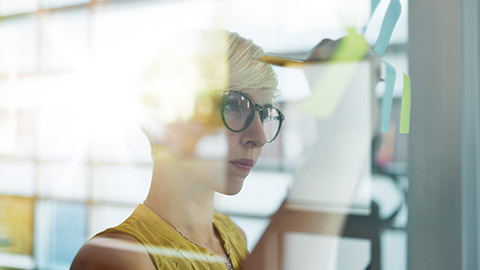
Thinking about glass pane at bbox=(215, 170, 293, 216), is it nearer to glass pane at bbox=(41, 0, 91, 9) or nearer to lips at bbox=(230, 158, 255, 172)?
lips at bbox=(230, 158, 255, 172)

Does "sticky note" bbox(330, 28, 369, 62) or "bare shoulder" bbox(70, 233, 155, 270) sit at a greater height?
"sticky note" bbox(330, 28, 369, 62)

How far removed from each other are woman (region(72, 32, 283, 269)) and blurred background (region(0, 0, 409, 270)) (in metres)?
0.02

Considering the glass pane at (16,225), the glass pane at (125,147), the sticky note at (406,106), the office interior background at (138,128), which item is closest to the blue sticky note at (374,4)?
the office interior background at (138,128)

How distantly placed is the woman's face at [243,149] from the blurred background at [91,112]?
0.7 inches

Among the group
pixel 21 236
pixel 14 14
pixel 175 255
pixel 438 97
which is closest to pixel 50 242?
pixel 21 236

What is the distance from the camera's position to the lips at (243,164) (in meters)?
0.62

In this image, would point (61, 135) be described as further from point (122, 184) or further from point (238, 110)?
point (238, 110)

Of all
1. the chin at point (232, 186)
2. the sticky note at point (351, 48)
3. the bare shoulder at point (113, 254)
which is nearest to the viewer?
the bare shoulder at point (113, 254)

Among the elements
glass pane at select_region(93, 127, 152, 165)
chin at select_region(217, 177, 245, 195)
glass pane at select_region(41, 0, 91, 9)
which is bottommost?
chin at select_region(217, 177, 245, 195)

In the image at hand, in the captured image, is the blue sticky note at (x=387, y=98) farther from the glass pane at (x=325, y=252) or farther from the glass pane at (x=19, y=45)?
the glass pane at (x=19, y=45)

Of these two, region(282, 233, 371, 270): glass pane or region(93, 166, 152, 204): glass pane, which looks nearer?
region(93, 166, 152, 204): glass pane

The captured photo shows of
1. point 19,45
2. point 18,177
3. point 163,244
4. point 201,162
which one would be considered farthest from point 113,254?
point 19,45

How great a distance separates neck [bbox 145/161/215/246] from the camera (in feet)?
1.92

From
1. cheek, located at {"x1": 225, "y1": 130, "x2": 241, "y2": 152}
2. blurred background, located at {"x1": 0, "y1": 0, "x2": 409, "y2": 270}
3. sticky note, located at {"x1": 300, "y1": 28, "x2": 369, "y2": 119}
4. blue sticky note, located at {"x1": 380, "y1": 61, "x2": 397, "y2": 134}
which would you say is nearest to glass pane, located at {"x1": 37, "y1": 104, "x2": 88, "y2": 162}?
blurred background, located at {"x1": 0, "y1": 0, "x2": 409, "y2": 270}
